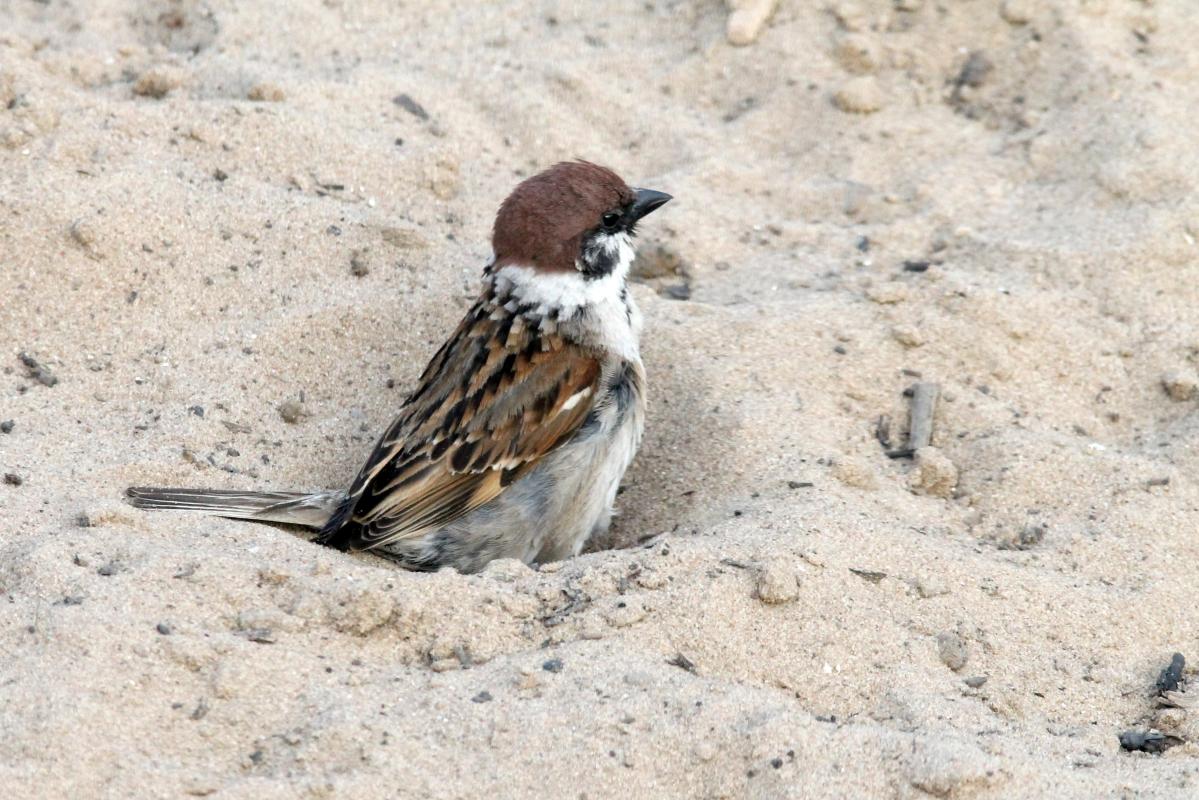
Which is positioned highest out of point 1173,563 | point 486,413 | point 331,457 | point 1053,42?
point 1053,42

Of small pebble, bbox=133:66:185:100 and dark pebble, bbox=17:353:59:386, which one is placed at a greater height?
small pebble, bbox=133:66:185:100

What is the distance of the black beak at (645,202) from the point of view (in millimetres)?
5469

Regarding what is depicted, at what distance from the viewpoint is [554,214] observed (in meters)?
5.30

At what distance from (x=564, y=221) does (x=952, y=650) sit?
200 cm

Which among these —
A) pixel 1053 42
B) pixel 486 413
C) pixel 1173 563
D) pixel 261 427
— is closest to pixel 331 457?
pixel 261 427

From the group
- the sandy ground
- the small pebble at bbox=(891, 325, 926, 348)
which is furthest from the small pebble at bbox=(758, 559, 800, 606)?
the small pebble at bbox=(891, 325, 926, 348)

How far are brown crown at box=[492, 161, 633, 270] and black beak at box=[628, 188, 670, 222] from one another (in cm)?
12

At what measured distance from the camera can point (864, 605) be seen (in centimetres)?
435

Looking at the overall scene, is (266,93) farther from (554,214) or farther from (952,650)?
(952,650)

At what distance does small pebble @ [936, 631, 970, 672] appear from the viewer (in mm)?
4215

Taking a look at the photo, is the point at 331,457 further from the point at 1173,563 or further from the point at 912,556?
the point at 1173,563

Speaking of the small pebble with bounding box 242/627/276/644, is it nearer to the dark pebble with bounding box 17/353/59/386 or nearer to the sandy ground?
the sandy ground

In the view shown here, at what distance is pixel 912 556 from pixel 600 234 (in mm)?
1605

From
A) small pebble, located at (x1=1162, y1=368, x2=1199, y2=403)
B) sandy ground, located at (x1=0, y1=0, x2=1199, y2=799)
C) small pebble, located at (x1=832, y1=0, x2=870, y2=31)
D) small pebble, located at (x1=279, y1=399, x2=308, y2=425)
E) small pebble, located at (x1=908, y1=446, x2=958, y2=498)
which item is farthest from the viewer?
small pebble, located at (x1=832, y1=0, x2=870, y2=31)
